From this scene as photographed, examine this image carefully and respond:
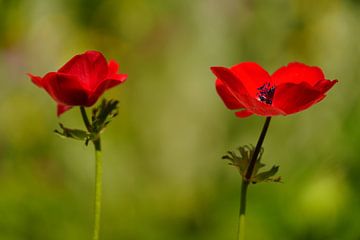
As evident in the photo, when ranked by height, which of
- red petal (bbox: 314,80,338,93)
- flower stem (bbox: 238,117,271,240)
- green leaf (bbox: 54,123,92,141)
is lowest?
flower stem (bbox: 238,117,271,240)

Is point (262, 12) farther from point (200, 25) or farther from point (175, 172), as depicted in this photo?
point (175, 172)

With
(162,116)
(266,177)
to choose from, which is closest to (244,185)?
A: (266,177)

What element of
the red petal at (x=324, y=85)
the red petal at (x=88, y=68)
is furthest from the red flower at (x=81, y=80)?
the red petal at (x=324, y=85)

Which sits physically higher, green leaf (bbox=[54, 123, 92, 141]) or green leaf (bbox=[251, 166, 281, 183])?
green leaf (bbox=[54, 123, 92, 141])

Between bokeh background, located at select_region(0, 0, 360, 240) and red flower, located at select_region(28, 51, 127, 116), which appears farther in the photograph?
bokeh background, located at select_region(0, 0, 360, 240)

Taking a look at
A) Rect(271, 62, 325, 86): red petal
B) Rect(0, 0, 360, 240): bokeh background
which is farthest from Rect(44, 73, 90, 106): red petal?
Rect(0, 0, 360, 240): bokeh background

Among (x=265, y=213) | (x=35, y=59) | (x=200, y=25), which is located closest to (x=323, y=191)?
(x=265, y=213)

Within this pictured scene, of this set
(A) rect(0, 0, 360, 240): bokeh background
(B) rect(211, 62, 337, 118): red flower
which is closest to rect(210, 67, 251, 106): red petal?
(B) rect(211, 62, 337, 118): red flower

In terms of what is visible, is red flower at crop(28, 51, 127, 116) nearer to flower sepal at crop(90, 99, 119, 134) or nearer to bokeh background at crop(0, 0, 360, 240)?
flower sepal at crop(90, 99, 119, 134)
